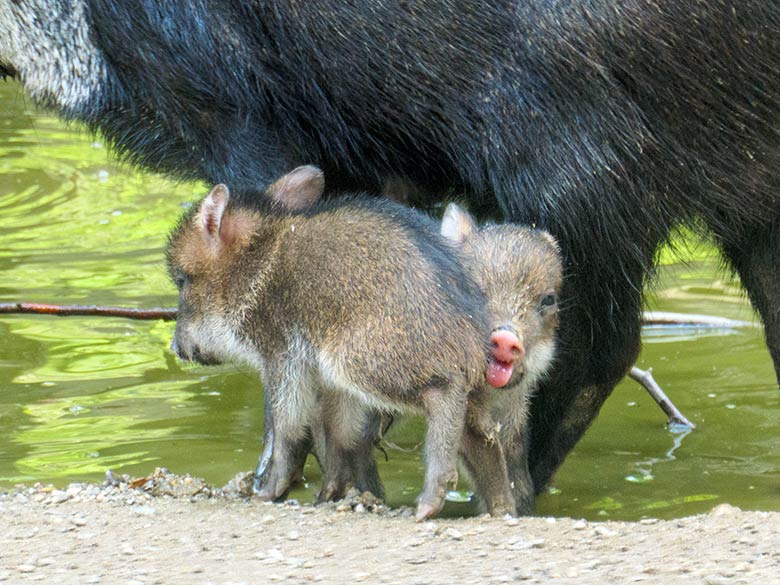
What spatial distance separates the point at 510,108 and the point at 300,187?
2.41 feet

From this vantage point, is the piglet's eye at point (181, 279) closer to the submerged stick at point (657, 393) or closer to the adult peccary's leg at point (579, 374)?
the adult peccary's leg at point (579, 374)

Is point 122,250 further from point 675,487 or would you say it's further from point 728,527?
point 728,527

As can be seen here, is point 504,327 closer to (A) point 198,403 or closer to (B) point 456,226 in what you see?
(B) point 456,226

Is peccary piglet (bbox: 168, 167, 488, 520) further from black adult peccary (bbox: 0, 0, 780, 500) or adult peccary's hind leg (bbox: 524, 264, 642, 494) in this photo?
adult peccary's hind leg (bbox: 524, 264, 642, 494)

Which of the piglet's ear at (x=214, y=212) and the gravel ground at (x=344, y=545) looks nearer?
the gravel ground at (x=344, y=545)

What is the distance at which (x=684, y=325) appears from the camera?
7742 mm

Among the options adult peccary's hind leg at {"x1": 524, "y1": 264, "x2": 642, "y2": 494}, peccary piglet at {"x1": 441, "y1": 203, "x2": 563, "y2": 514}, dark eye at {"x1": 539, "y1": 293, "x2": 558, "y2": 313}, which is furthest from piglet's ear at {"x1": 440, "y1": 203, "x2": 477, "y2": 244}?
adult peccary's hind leg at {"x1": 524, "y1": 264, "x2": 642, "y2": 494}

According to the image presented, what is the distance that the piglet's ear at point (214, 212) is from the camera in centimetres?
466

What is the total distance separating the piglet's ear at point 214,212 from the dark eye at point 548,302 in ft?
3.39

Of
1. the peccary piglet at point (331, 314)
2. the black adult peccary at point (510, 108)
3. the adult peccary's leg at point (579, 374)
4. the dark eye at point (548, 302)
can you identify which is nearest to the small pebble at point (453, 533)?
the peccary piglet at point (331, 314)

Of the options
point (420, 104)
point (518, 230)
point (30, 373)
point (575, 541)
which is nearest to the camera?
point (575, 541)

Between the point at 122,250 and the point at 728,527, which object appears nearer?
the point at 728,527

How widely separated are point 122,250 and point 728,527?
5426mm

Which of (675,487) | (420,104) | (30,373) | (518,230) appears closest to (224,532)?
(518,230)
